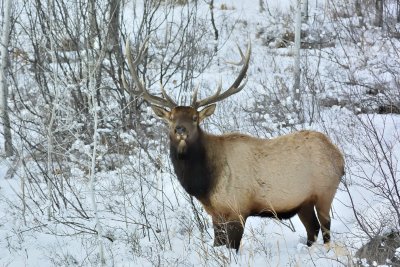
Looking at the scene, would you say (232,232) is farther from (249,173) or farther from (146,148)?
(146,148)

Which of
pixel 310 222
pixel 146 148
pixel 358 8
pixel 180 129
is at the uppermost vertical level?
pixel 358 8

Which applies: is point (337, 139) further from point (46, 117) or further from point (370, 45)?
point (370, 45)

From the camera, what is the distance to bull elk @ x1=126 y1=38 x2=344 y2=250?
585cm

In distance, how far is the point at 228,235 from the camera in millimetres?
5777

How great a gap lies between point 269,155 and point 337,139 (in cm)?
268

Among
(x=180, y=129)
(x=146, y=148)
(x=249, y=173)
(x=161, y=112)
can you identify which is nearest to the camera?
(x=180, y=129)

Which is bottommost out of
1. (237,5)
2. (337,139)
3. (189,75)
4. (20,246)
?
(20,246)

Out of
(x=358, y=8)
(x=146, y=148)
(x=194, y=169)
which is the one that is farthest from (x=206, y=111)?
(x=358, y=8)

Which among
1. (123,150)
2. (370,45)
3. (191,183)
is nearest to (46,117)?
(123,150)

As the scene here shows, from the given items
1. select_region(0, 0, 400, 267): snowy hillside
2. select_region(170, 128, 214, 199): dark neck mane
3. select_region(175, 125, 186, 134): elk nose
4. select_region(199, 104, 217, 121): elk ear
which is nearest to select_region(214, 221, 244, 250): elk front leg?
select_region(0, 0, 400, 267): snowy hillside

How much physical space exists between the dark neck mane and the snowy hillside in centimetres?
50

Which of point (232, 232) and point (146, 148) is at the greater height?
point (146, 148)

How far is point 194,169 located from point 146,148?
2.81 metres

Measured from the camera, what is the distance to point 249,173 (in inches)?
233
